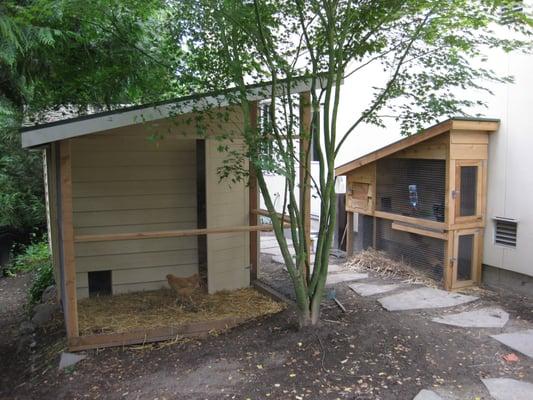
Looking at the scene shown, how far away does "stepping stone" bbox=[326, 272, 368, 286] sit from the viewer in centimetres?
625

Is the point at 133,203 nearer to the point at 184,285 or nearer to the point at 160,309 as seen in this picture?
the point at 184,285

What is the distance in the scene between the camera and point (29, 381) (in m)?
4.38

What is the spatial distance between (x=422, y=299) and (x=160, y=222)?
3203 mm

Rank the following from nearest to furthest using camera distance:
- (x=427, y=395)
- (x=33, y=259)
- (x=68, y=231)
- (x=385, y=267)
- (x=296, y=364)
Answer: (x=427, y=395) → (x=296, y=364) → (x=68, y=231) → (x=385, y=267) → (x=33, y=259)

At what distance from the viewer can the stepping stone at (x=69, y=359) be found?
429 centimetres

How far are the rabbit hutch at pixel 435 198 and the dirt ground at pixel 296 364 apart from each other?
110 cm

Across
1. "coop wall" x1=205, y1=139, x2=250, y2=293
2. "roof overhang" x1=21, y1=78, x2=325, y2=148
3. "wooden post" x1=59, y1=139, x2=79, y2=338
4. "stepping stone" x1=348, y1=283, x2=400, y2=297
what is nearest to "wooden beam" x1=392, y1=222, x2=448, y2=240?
"stepping stone" x1=348, y1=283, x2=400, y2=297

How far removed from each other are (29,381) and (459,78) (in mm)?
4678

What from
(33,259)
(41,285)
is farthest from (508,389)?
(33,259)

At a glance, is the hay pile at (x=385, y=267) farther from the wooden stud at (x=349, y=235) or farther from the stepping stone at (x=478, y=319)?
the stepping stone at (x=478, y=319)

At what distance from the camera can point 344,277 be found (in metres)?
6.47

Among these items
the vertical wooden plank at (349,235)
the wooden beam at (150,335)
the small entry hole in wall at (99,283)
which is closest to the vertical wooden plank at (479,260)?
the vertical wooden plank at (349,235)

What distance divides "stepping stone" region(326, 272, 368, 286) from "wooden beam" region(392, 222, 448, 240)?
785 mm

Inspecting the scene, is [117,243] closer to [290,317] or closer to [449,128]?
[290,317]
